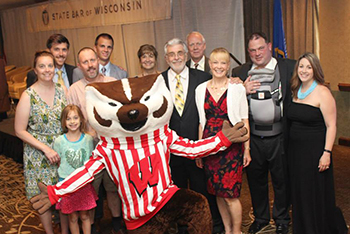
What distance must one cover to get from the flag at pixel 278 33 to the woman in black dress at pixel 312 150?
1.94 metres

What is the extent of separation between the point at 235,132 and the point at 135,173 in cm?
71

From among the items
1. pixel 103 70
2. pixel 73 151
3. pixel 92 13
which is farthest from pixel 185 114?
pixel 92 13

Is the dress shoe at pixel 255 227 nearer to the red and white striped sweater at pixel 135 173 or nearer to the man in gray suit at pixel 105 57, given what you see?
the red and white striped sweater at pixel 135 173

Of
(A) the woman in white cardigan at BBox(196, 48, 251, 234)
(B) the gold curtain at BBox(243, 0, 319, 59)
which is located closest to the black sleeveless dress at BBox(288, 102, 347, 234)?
(A) the woman in white cardigan at BBox(196, 48, 251, 234)

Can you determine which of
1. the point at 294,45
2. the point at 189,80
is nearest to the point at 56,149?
the point at 189,80

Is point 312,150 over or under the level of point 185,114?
under

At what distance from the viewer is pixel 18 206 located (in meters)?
4.29

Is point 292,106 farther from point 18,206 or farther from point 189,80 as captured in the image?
point 18,206

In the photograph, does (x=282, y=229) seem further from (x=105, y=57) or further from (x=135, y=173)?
(x=105, y=57)

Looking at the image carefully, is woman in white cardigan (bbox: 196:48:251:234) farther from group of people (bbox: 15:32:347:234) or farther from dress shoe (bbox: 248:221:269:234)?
dress shoe (bbox: 248:221:269:234)

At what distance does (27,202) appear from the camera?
4.39 metres

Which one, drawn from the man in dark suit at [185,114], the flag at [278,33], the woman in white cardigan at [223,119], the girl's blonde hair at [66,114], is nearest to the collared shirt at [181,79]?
the man in dark suit at [185,114]

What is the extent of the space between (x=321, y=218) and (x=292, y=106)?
823 millimetres

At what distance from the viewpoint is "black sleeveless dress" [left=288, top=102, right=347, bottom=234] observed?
2.86 m
